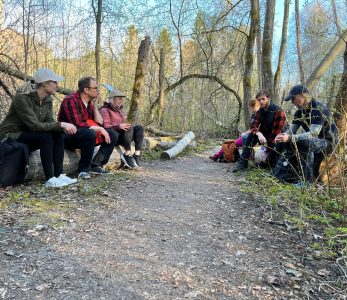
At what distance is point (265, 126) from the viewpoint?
5.81m

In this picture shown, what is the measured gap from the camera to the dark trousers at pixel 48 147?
14.1ft

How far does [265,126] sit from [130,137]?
2.16 m

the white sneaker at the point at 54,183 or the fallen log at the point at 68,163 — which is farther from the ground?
the fallen log at the point at 68,163

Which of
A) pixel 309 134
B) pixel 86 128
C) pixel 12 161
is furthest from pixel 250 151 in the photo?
pixel 12 161

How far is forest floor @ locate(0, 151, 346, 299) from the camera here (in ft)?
7.29

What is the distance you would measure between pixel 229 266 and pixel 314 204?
73.2 inches

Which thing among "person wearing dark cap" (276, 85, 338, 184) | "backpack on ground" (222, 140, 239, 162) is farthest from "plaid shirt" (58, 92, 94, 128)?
"backpack on ground" (222, 140, 239, 162)

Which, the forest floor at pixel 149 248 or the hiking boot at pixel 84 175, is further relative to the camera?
the hiking boot at pixel 84 175

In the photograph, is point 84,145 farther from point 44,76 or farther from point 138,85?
point 138,85

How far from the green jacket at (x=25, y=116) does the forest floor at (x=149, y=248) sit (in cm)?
70

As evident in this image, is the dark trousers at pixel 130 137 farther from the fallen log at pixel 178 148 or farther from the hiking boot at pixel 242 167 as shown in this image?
the hiking boot at pixel 242 167

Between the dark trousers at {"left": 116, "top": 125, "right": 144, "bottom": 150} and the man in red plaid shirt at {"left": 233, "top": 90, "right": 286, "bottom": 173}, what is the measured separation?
63.9 inches

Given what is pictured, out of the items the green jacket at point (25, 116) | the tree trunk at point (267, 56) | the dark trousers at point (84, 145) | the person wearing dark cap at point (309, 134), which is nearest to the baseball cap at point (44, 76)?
the green jacket at point (25, 116)

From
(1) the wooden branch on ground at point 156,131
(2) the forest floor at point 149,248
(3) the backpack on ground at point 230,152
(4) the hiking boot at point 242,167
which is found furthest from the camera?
(1) the wooden branch on ground at point 156,131
